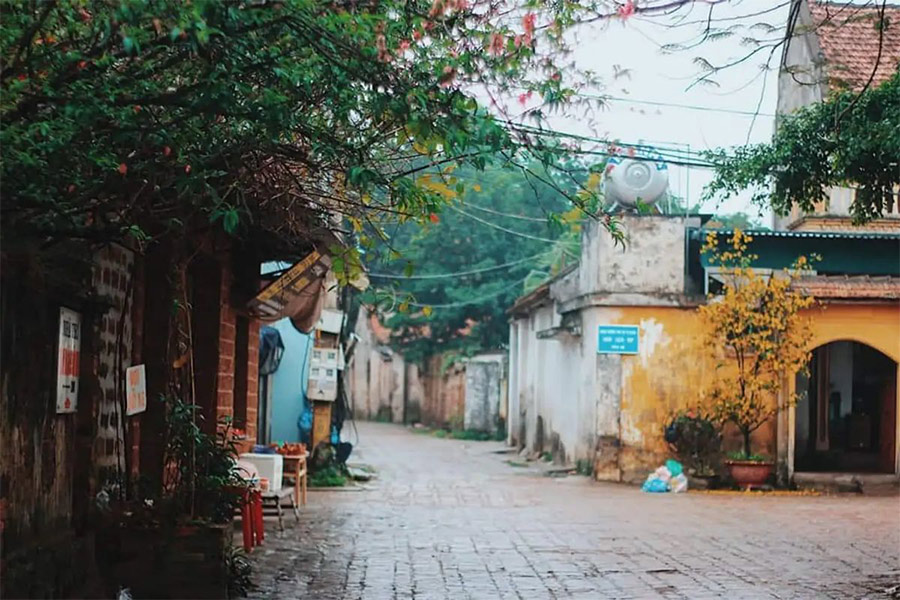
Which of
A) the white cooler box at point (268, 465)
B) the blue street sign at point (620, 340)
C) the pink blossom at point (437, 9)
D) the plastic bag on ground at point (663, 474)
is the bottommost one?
the plastic bag on ground at point (663, 474)

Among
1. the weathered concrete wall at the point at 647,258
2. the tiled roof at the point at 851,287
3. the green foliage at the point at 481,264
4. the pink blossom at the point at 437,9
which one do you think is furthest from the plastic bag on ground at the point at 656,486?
the green foliage at the point at 481,264

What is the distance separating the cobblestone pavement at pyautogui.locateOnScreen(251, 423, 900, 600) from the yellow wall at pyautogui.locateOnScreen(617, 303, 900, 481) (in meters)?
1.06

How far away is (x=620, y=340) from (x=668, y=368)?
36.4 inches

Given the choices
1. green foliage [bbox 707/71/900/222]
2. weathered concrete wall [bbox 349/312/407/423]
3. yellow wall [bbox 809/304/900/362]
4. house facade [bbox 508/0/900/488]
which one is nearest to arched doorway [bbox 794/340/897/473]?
house facade [bbox 508/0/900/488]

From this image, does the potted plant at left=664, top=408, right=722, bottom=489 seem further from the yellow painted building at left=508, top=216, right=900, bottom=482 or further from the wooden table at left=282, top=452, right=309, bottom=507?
the wooden table at left=282, top=452, right=309, bottom=507

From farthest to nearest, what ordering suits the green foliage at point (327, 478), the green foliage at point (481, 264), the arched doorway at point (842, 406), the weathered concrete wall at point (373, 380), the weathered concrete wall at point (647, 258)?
the weathered concrete wall at point (373, 380)
the green foliage at point (481, 264)
the arched doorway at point (842, 406)
the weathered concrete wall at point (647, 258)
the green foliage at point (327, 478)

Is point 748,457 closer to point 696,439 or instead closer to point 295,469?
point 696,439

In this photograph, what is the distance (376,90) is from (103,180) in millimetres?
1602

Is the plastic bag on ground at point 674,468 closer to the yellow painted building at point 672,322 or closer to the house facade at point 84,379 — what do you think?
the yellow painted building at point 672,322

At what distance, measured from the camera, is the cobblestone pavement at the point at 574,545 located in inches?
347

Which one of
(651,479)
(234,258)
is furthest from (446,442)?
(234,258)

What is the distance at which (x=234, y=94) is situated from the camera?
5.28 m

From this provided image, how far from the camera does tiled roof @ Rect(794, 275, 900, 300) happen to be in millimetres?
19031

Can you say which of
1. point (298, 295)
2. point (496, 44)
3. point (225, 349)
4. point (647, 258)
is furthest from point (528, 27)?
point (647, 258)
